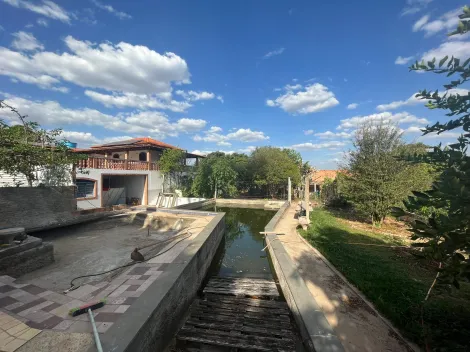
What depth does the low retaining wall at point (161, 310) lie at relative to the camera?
9.90 ft

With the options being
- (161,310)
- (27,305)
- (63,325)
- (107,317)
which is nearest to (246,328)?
(161,310)

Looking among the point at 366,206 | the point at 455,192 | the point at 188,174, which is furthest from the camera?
the point at 188,174

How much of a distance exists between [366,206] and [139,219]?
11286 millimetres

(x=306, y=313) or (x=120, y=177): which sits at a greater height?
(x=120, y=177)

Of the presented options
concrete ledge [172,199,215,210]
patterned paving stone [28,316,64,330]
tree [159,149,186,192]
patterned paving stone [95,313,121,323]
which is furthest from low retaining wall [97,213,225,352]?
tree [159,149,186,192]

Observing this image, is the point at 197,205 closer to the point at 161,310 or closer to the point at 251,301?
the point at 251,301

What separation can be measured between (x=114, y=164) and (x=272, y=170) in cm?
1459

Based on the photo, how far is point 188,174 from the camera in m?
21.9

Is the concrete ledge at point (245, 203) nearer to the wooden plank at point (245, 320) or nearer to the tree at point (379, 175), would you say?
the tree at point (379, 175)

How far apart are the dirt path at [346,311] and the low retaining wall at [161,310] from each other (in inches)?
114

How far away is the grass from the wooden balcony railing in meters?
12.4

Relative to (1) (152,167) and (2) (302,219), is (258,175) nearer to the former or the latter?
(1) (152,167)

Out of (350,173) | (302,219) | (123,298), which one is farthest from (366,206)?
(123,298)

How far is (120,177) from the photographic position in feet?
59.8
